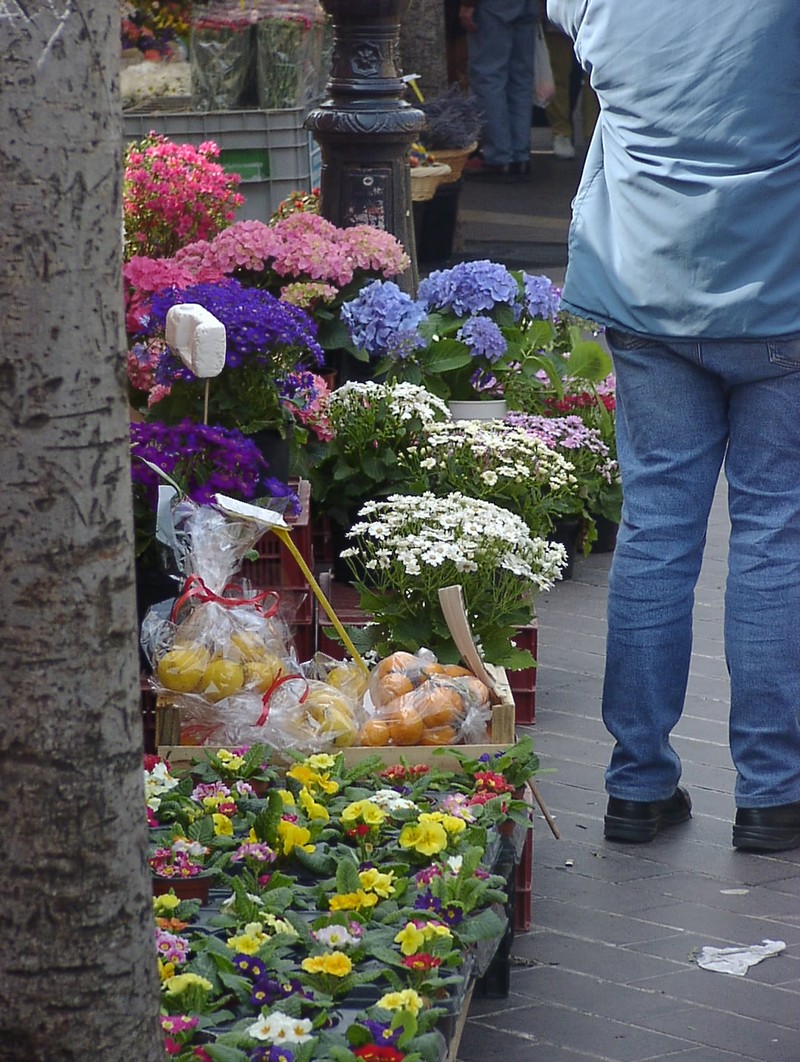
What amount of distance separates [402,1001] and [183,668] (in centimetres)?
106

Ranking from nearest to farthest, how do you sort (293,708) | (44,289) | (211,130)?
(44,289)
(293,708)
(211,130)

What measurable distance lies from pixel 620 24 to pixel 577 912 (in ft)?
5.67

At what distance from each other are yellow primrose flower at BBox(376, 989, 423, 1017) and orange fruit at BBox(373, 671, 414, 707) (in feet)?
3.21

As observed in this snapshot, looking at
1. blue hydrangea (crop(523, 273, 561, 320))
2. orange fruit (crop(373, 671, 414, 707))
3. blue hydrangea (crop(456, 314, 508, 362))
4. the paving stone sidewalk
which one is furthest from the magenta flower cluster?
orange fruit (crop(373, 671, 414, 707))

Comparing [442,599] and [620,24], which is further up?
[620,24]

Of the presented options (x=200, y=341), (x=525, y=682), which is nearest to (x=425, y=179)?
(x=525, y=682)

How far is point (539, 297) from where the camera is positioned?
230 inches

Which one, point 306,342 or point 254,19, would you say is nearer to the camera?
point 306,342

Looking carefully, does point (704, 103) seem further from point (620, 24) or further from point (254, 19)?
point (254, 19)

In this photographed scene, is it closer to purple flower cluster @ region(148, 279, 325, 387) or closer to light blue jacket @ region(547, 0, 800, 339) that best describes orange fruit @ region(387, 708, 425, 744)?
light blue jacket @ region(547, 0, 800, 339)

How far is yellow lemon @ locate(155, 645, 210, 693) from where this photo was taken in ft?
10.5

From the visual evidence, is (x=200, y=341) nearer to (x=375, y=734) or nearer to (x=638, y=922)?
(x=375, y=734)

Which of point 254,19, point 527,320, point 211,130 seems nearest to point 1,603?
point 527,320

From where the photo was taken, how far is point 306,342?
4.16 metres
